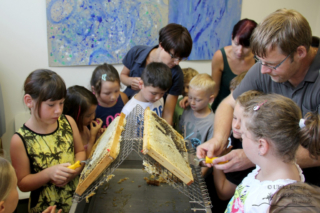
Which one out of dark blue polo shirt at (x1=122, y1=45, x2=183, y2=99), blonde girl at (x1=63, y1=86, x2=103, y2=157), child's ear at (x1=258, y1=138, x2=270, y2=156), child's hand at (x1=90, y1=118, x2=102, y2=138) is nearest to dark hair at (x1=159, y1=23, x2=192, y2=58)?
dark blue polo shirt at (x1=122, y1=45, x2=183, y2=99)

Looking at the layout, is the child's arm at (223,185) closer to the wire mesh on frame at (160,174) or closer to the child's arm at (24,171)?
the wire mesh on frame at (160,174)

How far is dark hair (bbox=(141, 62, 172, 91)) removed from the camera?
7.37ft

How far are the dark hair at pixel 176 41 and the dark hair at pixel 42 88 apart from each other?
1104 mm

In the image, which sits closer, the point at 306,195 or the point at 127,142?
the point at 306,195

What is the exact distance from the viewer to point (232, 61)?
2717mm

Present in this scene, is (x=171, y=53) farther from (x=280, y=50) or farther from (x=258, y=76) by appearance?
(x=280, y=50)

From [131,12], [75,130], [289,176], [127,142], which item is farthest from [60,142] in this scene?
[131,12]

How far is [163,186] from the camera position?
5.53 feet

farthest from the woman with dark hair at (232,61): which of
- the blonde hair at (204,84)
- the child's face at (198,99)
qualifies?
the child's face at (198,99)

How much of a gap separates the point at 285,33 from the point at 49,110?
1.49 metres

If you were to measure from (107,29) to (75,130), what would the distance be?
221 centimetres

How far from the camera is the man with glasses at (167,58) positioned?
223cm

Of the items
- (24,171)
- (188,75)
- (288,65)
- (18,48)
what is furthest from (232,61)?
(18,48)

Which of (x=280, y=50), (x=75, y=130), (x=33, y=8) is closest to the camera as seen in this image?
(x=280, y=50)
